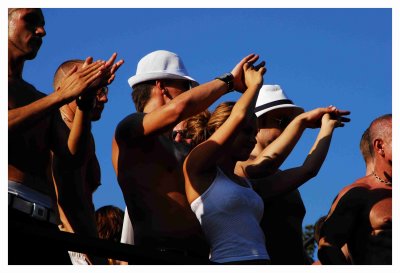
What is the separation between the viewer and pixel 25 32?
220 inches

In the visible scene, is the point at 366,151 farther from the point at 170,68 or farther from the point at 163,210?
the point at 163,210

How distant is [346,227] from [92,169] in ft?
5.50

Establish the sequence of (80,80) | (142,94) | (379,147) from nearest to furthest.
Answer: (80,80) < (142,94) < (379,147)

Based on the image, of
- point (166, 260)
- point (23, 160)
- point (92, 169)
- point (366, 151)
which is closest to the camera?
point (166, 260)

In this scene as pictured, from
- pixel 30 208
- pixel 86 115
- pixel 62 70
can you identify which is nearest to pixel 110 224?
pixel 62 70

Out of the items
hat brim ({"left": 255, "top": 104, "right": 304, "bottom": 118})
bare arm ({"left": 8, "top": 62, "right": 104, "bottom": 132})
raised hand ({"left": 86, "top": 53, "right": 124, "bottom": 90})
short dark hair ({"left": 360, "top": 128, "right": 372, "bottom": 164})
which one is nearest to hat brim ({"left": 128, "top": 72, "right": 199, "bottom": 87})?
raised hand ({"left": 86, "top": 53, "right": 124, "bottom": 90})

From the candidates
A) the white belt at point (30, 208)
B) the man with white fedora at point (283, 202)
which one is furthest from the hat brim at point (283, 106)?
the white belt at point (30, 208)

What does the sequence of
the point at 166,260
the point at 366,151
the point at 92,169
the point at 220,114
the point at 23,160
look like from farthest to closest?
the point at 366,151
the point at 92,169
the point at 220,114
the point at 23,160
the point at 166,260

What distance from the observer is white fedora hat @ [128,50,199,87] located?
610 cm

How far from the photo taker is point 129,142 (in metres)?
5.55

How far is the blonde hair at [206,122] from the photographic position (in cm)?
585

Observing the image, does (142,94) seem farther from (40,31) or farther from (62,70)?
(40,31)

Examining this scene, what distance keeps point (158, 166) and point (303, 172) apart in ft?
3.68

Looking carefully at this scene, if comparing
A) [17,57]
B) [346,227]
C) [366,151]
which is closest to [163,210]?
[17,57]
